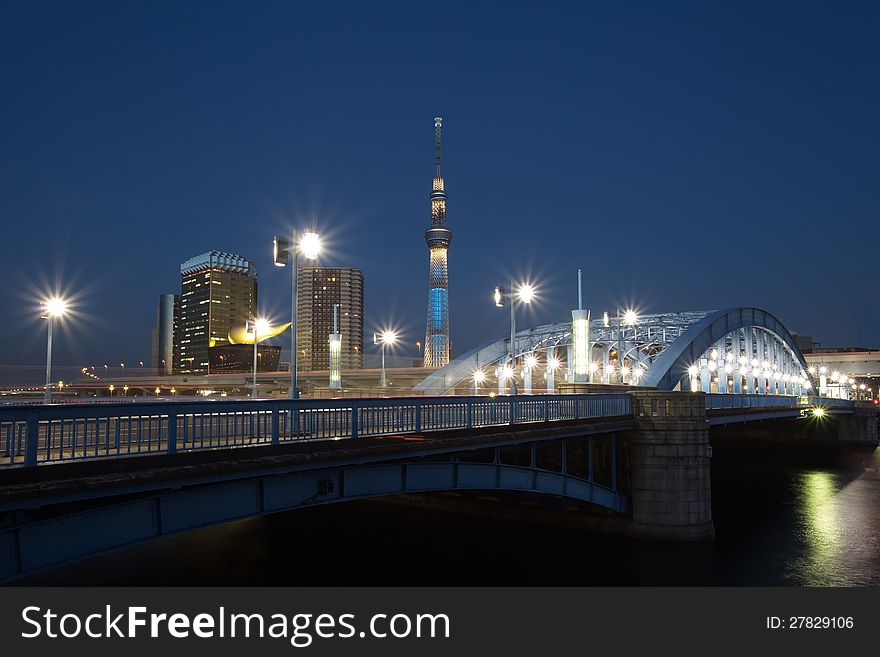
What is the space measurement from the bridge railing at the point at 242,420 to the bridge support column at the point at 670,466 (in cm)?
176

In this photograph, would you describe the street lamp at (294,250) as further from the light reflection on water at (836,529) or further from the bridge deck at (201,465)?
the light reflection on water at (836,529)

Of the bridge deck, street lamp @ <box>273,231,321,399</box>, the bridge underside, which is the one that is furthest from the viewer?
street lamp @ <box>273,231,321,399</box>

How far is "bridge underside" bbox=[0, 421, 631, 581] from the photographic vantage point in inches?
401

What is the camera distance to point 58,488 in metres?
9.97

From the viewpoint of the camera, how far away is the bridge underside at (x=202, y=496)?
33.4ft

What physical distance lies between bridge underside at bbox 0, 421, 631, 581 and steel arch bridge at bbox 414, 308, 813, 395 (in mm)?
31511

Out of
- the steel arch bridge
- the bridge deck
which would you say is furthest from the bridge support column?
the steel arch bridge

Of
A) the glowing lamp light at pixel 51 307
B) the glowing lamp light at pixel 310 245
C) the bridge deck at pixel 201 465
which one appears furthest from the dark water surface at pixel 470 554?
the glowing lamp light at pixel 310 245

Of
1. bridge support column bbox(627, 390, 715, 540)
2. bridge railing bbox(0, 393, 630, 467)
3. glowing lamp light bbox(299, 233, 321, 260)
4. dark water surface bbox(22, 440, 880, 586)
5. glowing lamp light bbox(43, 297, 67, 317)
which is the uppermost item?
glowing lamp light bbox(299, 233, 321, 260)

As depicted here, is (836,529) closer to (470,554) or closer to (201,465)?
(470,554)

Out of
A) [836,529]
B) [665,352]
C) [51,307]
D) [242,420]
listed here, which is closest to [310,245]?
[242,420]

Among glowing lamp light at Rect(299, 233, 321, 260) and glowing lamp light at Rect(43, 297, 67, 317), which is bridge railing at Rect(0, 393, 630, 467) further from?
glowing lamp light at Rect(43, 297, 67, 317)
